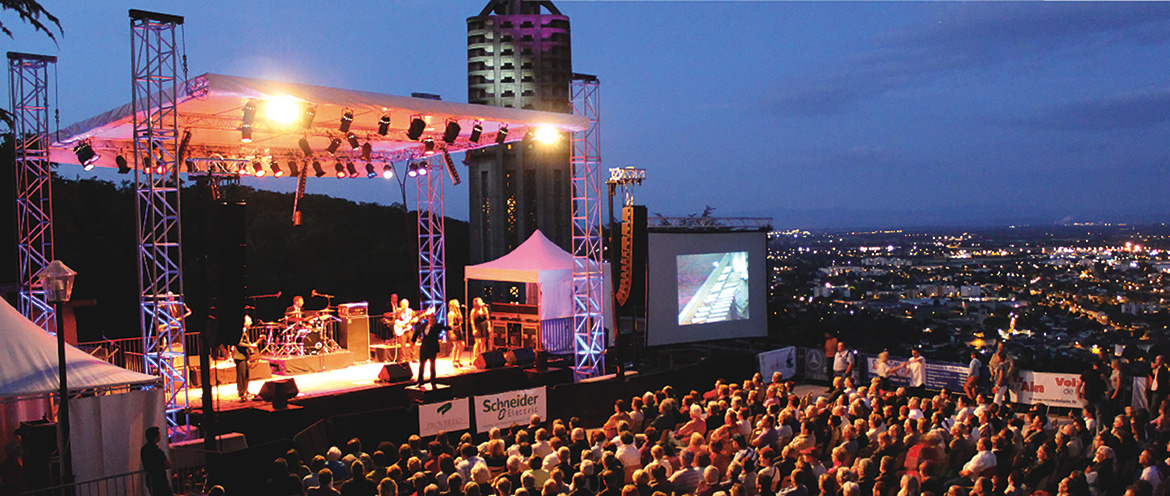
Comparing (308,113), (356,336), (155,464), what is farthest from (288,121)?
(155,464)

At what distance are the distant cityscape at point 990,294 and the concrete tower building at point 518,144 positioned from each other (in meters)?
11.2

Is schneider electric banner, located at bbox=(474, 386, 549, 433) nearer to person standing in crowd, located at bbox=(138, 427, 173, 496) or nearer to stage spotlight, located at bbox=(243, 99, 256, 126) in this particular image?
person standing in crowd, located at bbox=(138, 427, 173, 496)

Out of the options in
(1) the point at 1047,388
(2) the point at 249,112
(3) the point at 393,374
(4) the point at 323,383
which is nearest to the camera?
(2) the point at 249,112

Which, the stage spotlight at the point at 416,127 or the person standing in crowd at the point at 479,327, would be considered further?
the person standing in crowd at the point at 479,327

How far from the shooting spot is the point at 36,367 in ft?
30.2

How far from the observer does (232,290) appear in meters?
11.0

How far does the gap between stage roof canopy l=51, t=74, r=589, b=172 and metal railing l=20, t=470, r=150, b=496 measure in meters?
3.88

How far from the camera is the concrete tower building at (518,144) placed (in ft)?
140

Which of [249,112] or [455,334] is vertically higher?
[249,112]

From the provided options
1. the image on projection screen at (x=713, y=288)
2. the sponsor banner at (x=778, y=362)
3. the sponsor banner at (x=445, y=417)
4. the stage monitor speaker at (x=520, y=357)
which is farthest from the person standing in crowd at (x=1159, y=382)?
the stage monitor speaker at (x=520, y=357)

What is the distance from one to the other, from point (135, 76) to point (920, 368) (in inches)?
461

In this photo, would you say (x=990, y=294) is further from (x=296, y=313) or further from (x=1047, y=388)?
(x=296, y=313)

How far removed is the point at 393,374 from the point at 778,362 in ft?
23.1

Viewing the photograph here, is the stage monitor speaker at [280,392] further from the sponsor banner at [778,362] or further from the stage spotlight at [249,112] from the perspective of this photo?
→ the sponsor banner at [778,362]
